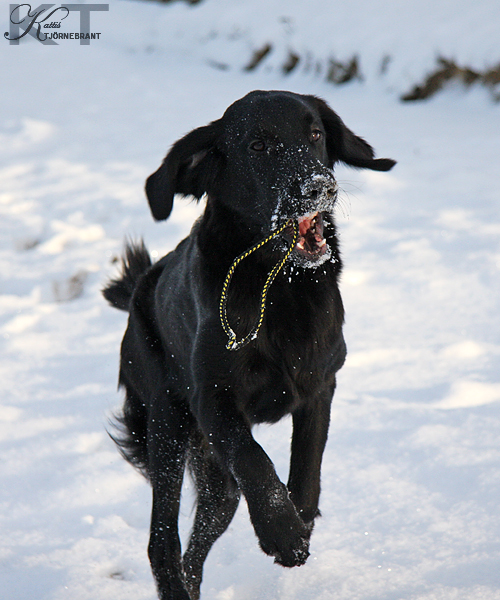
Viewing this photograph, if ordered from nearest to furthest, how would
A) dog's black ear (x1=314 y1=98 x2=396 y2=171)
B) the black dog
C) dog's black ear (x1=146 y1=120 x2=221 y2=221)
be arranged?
the black dog < dog's black ear (x1=146 y1=120 x2=221 y2=221) < dog's black ear (x1=314 y1=98 x2=396 y2=171)

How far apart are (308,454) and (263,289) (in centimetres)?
59

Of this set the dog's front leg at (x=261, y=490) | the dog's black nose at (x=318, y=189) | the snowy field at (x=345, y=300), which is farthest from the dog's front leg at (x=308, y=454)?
the dog's black nose at (x=318, y=189)

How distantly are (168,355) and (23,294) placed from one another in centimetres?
245

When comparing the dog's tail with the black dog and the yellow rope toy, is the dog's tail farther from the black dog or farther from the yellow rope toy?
the yellow rope toy

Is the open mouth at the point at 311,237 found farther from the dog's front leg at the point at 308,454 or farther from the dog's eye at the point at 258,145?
the dog's front leg at the point at 308,454

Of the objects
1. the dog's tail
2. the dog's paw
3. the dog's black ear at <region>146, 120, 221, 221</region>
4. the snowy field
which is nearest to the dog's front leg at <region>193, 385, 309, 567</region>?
the dog's paw

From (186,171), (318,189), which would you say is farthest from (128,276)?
(318,189)

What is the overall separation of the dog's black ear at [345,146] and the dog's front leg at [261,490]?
3.45ft

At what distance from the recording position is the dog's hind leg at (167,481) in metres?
2.51

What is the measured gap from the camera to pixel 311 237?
7.46 ft

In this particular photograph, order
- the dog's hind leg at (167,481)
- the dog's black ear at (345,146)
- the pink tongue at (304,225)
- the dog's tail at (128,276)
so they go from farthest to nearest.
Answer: the dog's tail at (128,276), the dog's black ear at (345,146), the dog's hind leg at (167,481), the pink tongue at (304,225)

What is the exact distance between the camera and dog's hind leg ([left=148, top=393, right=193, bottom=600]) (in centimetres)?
251

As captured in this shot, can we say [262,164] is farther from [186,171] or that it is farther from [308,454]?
[308,454]

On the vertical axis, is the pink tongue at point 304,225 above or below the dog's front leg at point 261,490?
above
